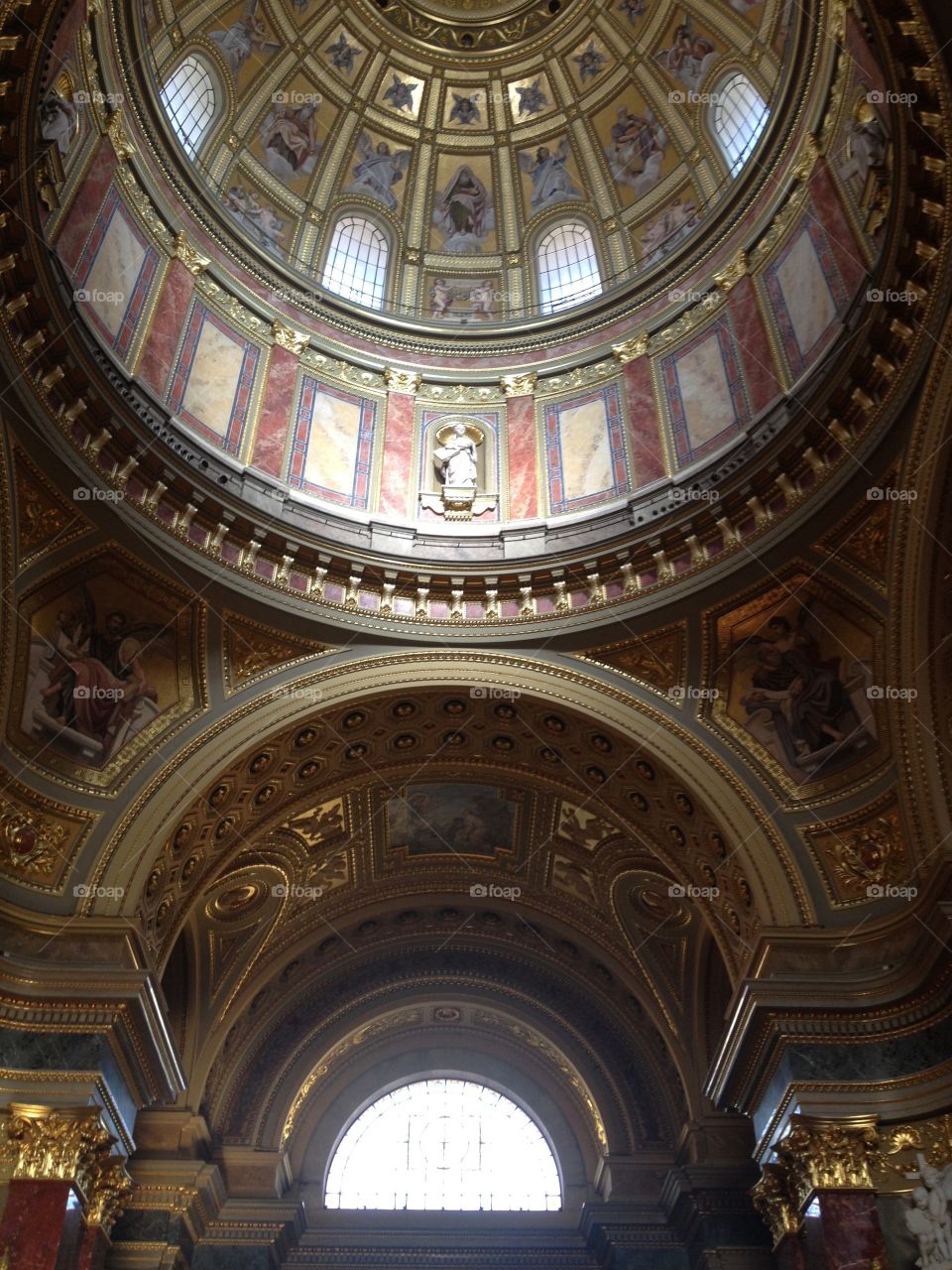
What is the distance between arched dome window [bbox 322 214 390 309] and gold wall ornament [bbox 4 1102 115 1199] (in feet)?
49.9

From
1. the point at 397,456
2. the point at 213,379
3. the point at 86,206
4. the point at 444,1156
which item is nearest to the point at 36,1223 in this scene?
the point at 444,1156

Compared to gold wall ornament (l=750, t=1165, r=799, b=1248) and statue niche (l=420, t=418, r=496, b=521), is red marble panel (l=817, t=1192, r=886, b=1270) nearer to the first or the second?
gold wall ornament (l=750, t=1165, r=799, b=1248)

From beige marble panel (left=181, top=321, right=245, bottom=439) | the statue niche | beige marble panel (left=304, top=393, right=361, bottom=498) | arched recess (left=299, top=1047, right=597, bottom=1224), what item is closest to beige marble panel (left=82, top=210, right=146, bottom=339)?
beige marble panel (left=181, top=321, right=245, bottom=439)

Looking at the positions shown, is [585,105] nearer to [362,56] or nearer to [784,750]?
[362,56]

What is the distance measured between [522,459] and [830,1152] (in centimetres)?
1220

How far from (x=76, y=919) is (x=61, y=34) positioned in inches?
442

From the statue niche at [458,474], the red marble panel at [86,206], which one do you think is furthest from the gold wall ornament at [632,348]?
the red marble panel at [86,206]

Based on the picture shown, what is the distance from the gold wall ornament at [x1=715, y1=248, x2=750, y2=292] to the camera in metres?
19.5

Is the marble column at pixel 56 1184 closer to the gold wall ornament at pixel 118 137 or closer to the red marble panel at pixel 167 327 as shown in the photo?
the red marble panel at pixel 167 327

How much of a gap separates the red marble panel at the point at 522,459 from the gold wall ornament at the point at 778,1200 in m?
10.8

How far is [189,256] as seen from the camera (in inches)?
773

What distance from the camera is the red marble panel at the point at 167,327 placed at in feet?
59.4

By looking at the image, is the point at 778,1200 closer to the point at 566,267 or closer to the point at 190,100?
the point at 566,267

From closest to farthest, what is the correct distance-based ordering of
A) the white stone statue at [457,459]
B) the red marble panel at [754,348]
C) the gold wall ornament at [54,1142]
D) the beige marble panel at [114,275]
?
the gold wall ornament at [54,1142], the beige marble panel at [114,275], the red marble panel at [754,348], the white stone statue at [457,459]
